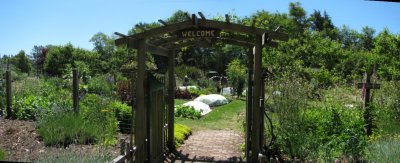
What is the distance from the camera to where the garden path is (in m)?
7.27

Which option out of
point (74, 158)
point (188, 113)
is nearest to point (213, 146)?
point (74, 158)

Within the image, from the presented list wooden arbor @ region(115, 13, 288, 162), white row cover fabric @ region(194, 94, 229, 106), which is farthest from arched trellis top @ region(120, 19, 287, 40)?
white row cover fabric @ region(194, 94, 229, 106)

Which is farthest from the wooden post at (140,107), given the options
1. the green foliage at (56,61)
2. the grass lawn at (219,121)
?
the green foliage at (56,61)

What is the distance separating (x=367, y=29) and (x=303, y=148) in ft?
189

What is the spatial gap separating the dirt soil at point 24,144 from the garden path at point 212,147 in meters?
1.37

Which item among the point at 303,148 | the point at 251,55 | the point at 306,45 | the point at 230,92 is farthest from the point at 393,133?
the point at 306,45

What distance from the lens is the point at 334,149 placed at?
634 centimetres

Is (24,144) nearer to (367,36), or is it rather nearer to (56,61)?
(56,61)

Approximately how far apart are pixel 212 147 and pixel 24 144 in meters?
3.50

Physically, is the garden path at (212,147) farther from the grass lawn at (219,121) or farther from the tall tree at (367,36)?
Answer: the tall tree at (367,36)

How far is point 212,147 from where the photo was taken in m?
8.22

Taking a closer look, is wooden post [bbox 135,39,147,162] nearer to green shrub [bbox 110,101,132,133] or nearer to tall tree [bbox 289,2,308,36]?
green shrub [bbox 110,101,132,133]

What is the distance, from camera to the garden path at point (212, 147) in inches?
286

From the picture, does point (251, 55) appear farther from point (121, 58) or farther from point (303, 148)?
point (121, 58)
